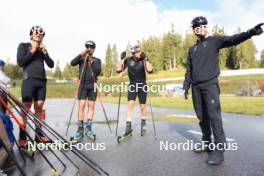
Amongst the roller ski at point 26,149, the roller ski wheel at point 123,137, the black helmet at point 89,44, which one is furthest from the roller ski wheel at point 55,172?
the black helmet at point 89,44

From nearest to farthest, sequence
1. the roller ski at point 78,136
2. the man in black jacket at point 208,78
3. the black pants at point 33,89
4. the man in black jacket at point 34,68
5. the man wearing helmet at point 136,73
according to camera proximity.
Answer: the man in black jacket at point 208,78 → the man in black jacket at point 34,68 → the black pants at point 33,89 → the roller ski at point 78,136 → the man wearing helmet at point 136,73

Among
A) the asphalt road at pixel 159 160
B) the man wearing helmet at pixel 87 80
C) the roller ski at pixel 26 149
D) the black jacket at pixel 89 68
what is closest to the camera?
the asphalt road at pixel 159 160

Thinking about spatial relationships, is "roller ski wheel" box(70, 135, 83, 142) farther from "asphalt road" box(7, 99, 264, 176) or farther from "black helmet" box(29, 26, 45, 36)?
"black helmet" box(29, 26, 45, 36)

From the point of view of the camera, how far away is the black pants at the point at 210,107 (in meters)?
5.67

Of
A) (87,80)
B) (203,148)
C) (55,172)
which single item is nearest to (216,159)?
(203,148)

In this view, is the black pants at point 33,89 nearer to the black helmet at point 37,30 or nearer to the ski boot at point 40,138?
the ski boot at point 40,138

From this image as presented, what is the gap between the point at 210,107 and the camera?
5750mm

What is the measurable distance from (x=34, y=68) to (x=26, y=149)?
1605 mm

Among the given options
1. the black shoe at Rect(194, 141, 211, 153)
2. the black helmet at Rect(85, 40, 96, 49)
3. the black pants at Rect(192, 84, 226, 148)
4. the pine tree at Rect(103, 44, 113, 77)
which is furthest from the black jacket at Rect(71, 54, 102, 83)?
the pine tree at Rect(103, 44, 113, 77)

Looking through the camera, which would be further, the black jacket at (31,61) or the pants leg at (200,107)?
the black jacket at (31,61)

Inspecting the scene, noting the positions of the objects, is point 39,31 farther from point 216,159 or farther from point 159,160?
point 216,159

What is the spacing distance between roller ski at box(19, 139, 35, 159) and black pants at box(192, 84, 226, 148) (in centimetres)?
299

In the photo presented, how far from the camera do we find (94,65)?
866 cm

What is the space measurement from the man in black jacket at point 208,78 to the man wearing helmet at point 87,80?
117 inches
